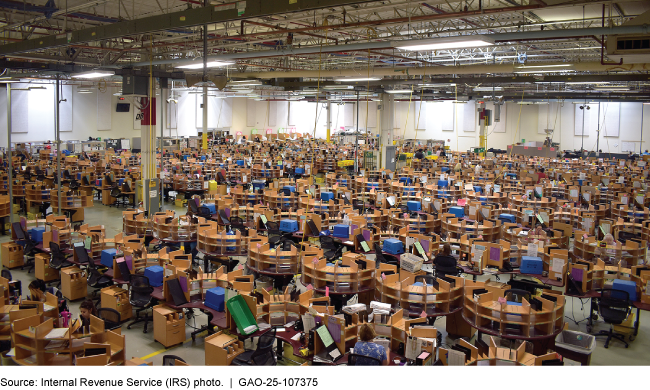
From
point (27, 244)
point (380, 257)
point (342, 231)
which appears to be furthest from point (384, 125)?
point (27, 244)

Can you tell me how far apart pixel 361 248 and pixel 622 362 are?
641 centimetres

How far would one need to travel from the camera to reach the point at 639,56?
1012 cm

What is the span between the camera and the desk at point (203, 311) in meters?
9.55

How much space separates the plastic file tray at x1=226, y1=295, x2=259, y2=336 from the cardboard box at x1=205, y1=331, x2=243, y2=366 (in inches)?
18.8

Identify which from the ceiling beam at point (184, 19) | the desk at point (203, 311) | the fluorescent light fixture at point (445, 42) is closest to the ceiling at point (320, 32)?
the ceiling beam at point (184, 19)

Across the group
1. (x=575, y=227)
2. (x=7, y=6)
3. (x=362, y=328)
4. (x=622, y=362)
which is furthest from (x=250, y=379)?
(x=575, y=227)

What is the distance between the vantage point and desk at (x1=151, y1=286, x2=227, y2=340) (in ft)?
31.3

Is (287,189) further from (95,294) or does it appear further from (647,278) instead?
(647,278)

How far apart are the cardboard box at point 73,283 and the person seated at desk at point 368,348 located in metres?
7.61

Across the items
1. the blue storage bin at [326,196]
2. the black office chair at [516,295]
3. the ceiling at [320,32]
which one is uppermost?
the ceiling at [320,32]

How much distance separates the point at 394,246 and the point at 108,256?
22.9ft

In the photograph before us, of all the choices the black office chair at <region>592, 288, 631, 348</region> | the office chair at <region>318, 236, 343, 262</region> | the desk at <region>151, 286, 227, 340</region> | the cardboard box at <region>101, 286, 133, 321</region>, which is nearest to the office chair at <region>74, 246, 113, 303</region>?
the cardboard box at <region>101, 286, 133, 321</region>

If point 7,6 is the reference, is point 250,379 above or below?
below

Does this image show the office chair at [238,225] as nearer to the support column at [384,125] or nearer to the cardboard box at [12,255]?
the cardboard box at [12,255]
